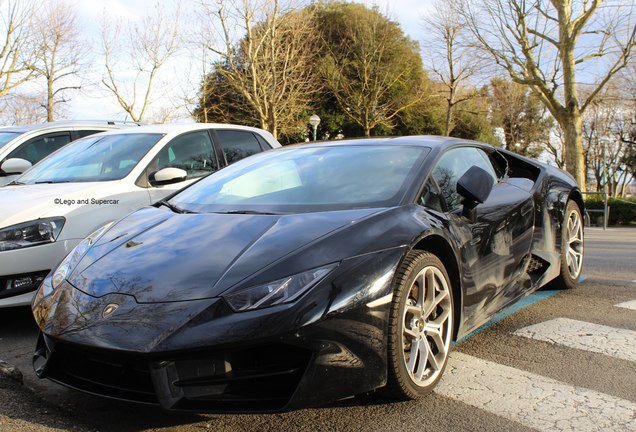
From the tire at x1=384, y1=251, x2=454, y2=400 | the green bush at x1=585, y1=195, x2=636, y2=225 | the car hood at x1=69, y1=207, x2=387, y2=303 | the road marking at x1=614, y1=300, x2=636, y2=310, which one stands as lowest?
the green bush at x1=585, y1=195, x2=636, y2=225

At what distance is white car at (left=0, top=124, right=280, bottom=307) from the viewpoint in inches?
150

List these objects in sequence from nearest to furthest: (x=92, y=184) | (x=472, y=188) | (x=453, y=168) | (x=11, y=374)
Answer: (x=11, y=374), (x=472, y=188), (x=453, y=168), (x=92, y=184)

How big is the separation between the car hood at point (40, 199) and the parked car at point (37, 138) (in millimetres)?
2073

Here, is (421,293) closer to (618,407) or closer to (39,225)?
(618,407)

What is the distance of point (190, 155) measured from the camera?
542cm

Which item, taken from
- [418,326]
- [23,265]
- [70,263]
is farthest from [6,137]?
[418,326]

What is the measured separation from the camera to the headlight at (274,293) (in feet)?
7.02

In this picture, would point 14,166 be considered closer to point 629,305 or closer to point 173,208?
point 173,208

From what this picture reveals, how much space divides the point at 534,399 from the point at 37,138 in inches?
248

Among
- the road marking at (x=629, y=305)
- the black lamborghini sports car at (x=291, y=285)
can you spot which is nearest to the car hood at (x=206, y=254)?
the black lamborghini sports car at (x=291, y=285)

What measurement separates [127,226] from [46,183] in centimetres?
203

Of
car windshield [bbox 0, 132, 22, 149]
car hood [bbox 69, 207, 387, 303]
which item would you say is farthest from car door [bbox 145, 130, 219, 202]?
car windshield [bbox 0, 132, 22, 149]

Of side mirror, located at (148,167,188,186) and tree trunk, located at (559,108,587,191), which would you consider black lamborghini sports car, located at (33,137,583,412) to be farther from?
tree trunk, located at (559,108,587,191)

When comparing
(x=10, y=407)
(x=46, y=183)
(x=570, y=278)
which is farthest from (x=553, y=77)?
(x=10, y=407)
